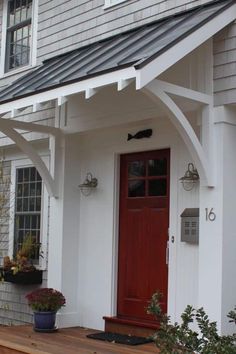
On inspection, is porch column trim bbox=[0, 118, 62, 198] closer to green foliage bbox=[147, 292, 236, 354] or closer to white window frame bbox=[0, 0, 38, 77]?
white window frame bbox=[0, 0, 38, 77]

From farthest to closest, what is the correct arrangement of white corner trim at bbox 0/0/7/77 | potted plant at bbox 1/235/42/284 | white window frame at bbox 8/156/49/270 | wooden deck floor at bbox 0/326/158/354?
white corner trim at bbox 0/0/7/77, white window frame at bbox 8/156/49/270, potted plant at bbox 1/235/42/284, wooden deck floor at bbox 0/326/158/354

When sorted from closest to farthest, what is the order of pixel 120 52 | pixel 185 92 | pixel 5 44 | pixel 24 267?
pixel 185 92, pixel 120 52, pixel 24 267, pixel 5 44

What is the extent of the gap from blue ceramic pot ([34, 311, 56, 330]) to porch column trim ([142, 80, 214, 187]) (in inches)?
106

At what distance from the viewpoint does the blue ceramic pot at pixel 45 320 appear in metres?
7.34

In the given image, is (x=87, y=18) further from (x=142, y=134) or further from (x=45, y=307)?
(x=45, y=307)

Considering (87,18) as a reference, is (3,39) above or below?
above

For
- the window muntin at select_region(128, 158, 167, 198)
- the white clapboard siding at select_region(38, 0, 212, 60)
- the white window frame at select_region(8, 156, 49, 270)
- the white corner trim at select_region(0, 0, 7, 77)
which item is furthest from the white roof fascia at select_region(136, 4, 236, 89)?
the white corner trim at select_region(0, 0, 7, 77)

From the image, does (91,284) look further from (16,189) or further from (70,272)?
(16,189)

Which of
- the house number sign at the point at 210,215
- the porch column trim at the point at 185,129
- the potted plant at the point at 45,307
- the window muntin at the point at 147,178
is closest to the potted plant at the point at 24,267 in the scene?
the potted plant at the point at 45,307

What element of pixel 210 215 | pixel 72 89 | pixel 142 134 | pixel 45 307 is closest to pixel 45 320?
pixel 45 307

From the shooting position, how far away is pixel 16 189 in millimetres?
9586

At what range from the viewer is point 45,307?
24.1ft

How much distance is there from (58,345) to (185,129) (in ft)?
8.84

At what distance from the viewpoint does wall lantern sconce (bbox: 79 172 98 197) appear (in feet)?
25.8
